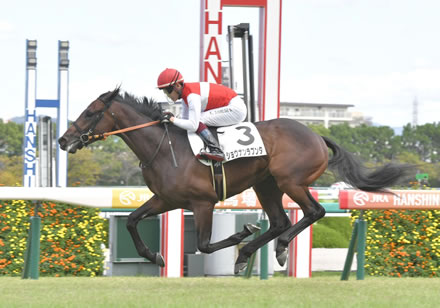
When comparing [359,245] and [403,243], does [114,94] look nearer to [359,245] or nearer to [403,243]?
[359,245]

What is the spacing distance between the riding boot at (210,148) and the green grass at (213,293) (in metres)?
0.97

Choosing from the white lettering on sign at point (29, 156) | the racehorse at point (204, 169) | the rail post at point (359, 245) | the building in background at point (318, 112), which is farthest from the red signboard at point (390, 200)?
the building in background at point (318, 112)

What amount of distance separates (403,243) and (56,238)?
3398 mm

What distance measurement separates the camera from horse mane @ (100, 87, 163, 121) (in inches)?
212

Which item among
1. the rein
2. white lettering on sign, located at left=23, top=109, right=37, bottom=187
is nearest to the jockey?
the rein

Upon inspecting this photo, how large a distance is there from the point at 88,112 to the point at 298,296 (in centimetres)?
202

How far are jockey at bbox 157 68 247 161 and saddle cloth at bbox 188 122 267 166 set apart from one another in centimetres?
5

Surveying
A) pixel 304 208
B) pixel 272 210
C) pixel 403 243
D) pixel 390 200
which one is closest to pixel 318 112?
pixel 403 243

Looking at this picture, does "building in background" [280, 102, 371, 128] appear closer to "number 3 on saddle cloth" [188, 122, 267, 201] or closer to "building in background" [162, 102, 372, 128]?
"building in background" [162, 102, 372, 128]

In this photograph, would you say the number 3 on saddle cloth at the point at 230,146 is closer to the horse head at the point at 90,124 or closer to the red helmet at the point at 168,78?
the red helmet at the point at 168,78

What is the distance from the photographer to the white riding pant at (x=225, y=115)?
17.4ft

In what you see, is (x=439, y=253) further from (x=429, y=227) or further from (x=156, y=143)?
(x=156, y=143)

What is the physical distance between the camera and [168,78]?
5184mm

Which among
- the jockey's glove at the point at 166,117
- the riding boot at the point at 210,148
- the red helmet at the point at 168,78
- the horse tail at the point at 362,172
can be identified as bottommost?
the horse tail at the point at 362,172
